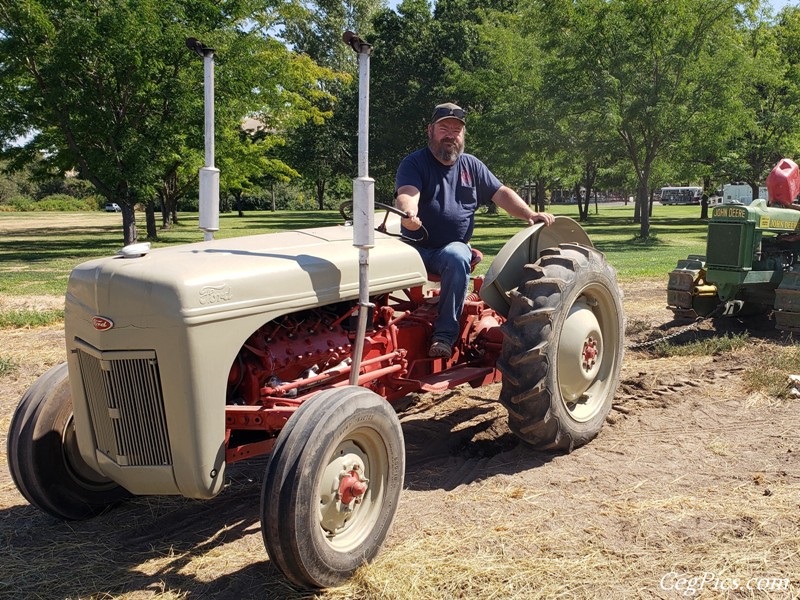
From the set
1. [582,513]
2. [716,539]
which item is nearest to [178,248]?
[582,513]

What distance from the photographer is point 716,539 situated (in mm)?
3617

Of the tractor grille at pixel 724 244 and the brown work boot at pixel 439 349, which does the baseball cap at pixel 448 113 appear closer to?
the brown work boot at pixel 439 349

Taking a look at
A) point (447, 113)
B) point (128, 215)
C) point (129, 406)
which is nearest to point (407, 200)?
point (447, 113)

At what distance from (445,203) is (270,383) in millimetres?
1882

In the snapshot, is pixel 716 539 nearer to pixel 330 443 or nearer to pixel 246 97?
pixel 330 443

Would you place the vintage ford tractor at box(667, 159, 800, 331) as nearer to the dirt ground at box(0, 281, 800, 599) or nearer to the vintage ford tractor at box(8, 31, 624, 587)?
the dirt ground at box(0, 281, 800, 599)

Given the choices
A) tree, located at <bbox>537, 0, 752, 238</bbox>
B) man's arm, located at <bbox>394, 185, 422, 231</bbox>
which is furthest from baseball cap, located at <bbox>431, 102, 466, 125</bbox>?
tree, located at <bbox>537, 0, 752, 238</bbox>

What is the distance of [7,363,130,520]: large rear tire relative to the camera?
153 inches

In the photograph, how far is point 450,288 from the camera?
15.3 feet

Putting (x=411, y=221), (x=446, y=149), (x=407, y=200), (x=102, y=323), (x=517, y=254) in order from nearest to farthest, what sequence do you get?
1. (x=102, y=323)
2. (x=411, y=221)
3. (x=407, y=200)
4. (x=446, y=149)
5. (x=517, y=254)

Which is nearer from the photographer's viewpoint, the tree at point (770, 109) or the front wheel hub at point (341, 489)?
the front wheel hub at point (341, 489)

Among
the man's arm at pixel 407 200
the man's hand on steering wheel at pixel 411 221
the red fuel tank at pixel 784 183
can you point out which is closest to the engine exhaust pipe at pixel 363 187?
the man's hand on steering wheel at pixel 411 221

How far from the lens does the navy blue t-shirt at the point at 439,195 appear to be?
4863 millimetres

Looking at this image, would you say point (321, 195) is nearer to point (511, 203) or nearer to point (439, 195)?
point (511, 203)
